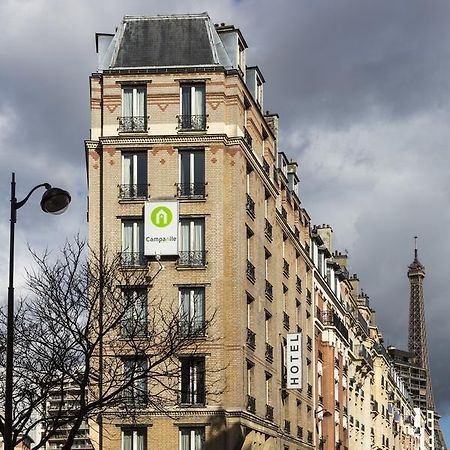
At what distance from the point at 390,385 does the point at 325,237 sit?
124 ft

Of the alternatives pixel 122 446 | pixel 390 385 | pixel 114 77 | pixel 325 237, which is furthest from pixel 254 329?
pixel 390 385

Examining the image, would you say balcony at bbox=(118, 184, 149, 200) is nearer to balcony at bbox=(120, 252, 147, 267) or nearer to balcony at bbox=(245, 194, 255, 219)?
balcony at bbox=(120, 252, 147, 267)

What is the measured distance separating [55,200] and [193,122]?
27.4 metres

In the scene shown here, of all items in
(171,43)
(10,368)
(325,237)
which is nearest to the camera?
(10,368)

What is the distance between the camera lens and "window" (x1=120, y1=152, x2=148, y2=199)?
49.2 meters

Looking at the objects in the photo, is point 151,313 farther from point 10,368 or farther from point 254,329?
point 10,368

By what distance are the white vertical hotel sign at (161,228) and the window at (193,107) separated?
12.6 feet

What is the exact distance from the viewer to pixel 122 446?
47562 millimetres

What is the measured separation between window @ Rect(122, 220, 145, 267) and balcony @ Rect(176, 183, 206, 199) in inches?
91.8

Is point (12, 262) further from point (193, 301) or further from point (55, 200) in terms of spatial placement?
point (193, 301)

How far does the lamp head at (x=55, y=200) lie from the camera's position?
22594 mm

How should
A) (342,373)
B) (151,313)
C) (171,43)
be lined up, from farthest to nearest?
(342,373), (171,43), (151,313)

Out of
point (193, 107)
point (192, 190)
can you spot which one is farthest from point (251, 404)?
point (193, 107)

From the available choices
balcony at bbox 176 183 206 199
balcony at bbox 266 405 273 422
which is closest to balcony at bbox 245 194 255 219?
balcony at bbox 176 183 206 199
